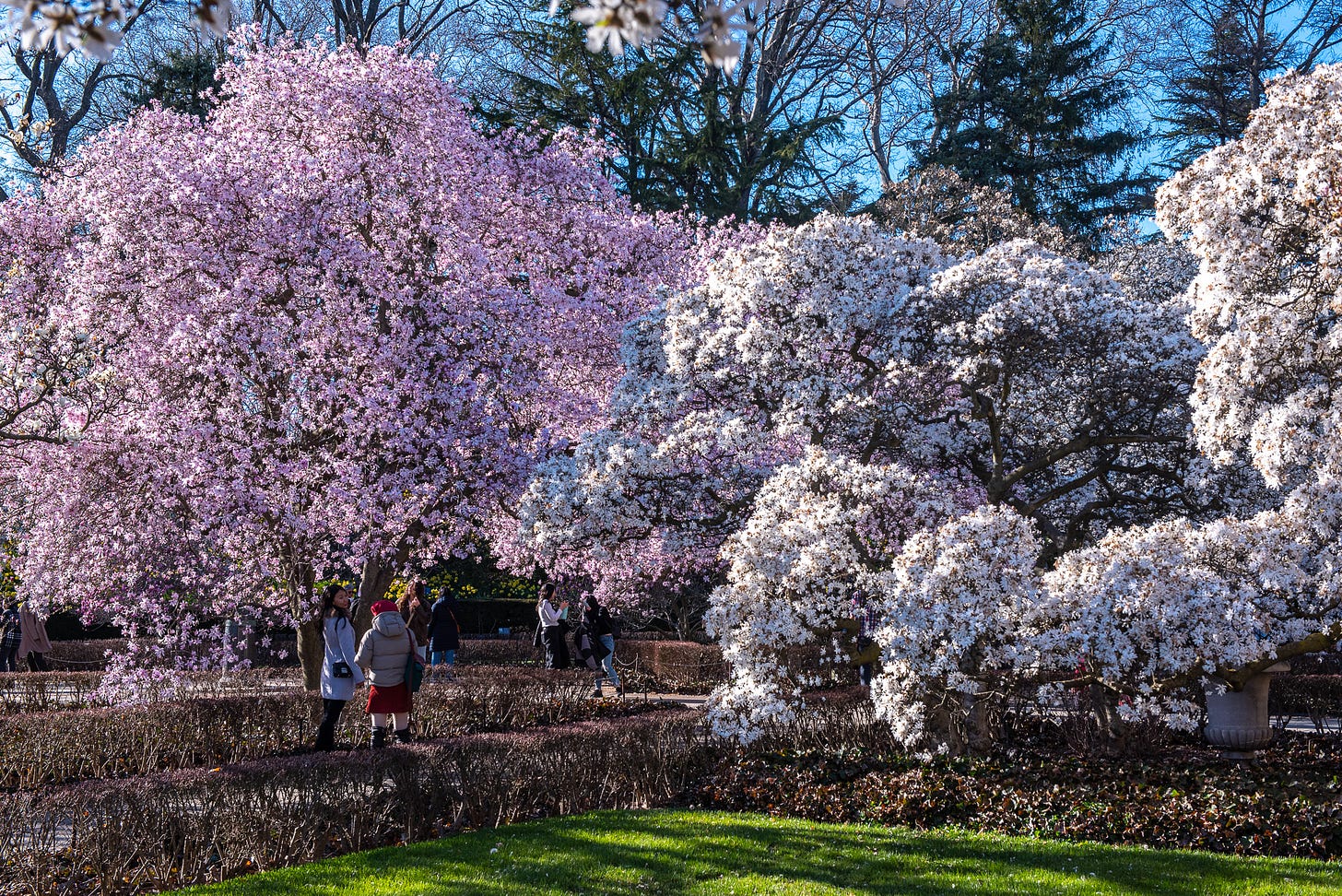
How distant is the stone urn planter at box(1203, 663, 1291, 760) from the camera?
1123 centimetres

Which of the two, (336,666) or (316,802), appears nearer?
(316,802)

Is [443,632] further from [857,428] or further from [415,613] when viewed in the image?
[857,428]

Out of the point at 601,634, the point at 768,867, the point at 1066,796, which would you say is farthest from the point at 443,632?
the point at 768,867

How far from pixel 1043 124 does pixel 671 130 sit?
39.6 ft

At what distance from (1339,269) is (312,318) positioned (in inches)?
433

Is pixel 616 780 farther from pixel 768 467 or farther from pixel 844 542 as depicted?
pixel 768 467

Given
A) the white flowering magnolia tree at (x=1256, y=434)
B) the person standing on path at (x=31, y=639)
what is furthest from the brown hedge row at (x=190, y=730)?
the person standing on path at (x=31, y=639)

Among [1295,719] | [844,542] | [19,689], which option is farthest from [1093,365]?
[19,689]

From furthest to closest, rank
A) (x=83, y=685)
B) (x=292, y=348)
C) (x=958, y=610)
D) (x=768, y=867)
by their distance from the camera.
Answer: (x=83, y=685), (x=292, y=348), (x=958, y=610), (x=768, y=867)

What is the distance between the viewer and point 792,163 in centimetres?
3148

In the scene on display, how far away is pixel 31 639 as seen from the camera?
22.5 meters

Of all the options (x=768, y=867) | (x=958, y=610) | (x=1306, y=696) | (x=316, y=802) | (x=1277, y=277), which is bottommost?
(x=768, y=867)

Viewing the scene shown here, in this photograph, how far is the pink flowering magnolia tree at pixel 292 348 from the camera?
1405 centimetres

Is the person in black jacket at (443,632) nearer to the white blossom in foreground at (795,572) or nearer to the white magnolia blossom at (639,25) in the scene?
the white blossom in foreground at (795,572)
